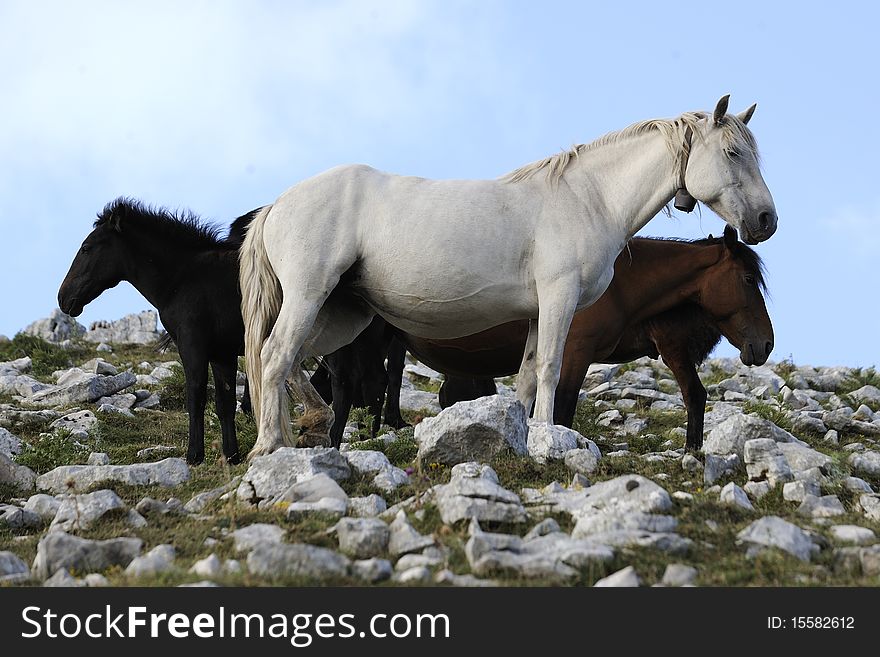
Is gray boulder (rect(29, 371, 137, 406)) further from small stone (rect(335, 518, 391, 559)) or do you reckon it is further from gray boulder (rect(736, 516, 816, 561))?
gray boulder (rect(736, 516, 816, 561))

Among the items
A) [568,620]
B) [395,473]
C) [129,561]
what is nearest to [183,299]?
[395,473]

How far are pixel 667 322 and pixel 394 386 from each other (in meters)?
3.33

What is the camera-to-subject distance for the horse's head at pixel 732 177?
7566 mm

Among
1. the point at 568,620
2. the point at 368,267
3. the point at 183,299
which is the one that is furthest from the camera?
the point at 183,299

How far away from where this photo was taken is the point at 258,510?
221 inches

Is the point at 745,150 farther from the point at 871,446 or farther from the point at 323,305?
the point at 871,446

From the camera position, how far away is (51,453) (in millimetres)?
8859

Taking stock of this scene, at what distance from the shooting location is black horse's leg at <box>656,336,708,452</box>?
10.2 meters

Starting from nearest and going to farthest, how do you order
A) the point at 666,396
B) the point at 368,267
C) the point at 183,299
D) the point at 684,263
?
the point at 368,267 < the point at 183,299 < the point at 684,263 < the point at 666,396

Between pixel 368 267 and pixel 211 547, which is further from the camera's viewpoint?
pixel 368 267

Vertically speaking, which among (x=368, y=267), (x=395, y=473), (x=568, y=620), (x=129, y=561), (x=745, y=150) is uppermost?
(x=745, y=150)

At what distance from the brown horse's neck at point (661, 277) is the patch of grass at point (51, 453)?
17.2 feet

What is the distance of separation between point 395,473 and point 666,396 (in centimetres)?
791

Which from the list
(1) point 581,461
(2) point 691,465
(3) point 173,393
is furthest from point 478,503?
(3) point 173,393
